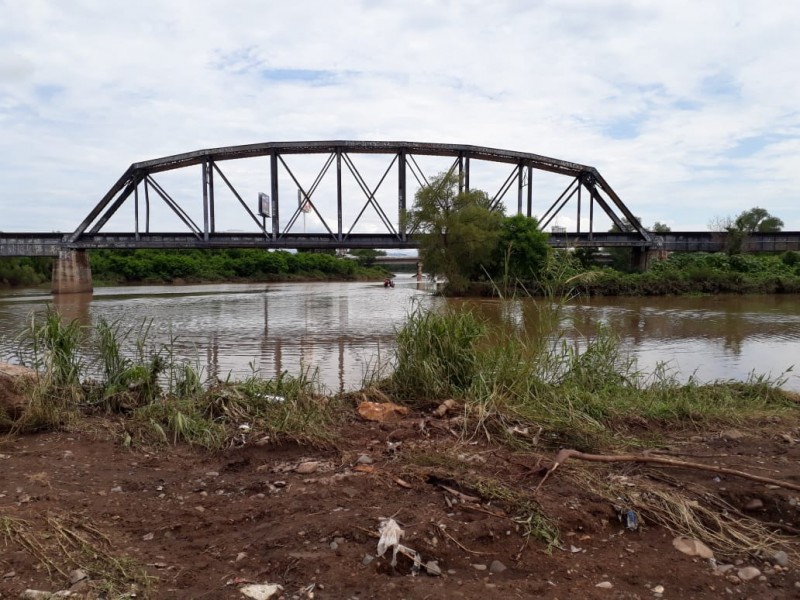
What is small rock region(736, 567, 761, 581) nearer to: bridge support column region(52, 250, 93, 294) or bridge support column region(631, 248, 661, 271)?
bridge support column region(52, 250, 93, 294)

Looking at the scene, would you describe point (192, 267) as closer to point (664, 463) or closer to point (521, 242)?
point (521, 242)

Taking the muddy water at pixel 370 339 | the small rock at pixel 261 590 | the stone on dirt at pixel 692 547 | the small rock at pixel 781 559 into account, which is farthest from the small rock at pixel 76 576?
the muddy water at pixel 370 339

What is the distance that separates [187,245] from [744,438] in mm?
54352

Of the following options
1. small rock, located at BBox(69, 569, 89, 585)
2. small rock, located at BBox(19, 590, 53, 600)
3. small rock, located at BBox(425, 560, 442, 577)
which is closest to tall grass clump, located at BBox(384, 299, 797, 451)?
small rock, located at BBox(425, 560, 442, 577)

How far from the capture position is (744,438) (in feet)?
16.3

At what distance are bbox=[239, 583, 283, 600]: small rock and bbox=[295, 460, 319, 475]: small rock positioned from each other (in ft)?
4.94

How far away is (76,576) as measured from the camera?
8.66ft

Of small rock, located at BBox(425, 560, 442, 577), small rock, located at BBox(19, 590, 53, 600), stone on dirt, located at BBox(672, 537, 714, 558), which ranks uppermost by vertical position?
small rock, located at BBox(19, 590, 53, 600)

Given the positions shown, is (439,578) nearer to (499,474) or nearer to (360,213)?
(499,474)

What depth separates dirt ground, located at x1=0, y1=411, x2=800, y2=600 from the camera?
8.68 feet

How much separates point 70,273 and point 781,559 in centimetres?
5972

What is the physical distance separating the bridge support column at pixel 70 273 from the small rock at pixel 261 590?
5604 centimetres

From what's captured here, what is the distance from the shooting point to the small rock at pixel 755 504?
3488 mm

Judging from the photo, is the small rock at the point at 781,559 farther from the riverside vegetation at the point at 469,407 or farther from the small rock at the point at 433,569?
the small rock at the point at 433,569
